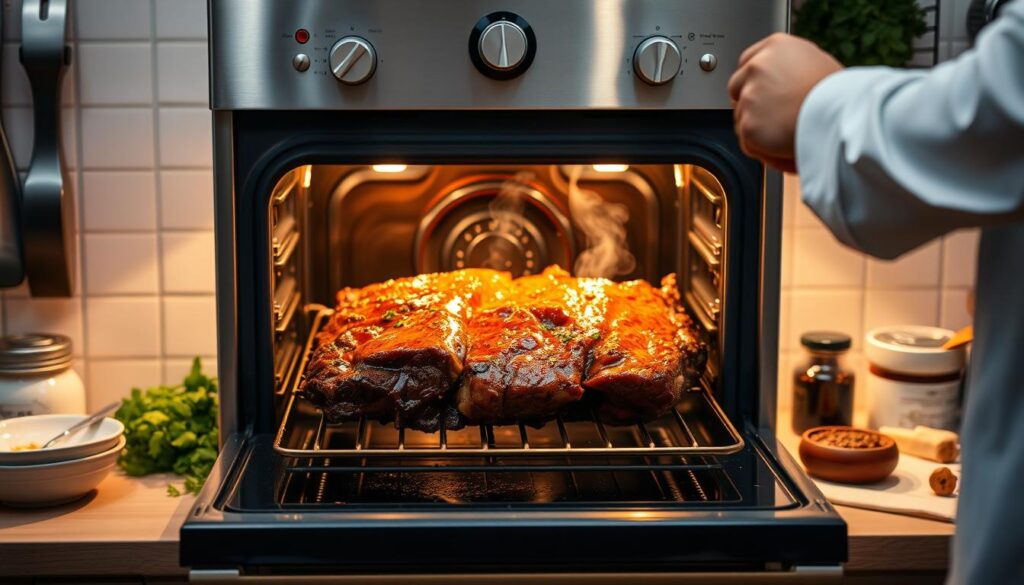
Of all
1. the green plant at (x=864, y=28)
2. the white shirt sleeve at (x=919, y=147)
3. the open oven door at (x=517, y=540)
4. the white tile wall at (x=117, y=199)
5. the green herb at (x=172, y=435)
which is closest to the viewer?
the white shirt sleeve at (x=919, y=147)

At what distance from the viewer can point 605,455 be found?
1326mm

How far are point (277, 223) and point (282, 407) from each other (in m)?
0.26

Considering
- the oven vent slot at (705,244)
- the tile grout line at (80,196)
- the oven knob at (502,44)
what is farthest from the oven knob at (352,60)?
the tile grout line at (80,196)

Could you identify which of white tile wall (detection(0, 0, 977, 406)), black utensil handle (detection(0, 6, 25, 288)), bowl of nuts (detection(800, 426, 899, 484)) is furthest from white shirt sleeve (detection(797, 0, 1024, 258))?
black utensil handle (detection(0, 6, 25, 288))

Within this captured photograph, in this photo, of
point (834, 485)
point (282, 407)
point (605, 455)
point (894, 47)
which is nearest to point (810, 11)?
point (894, 47)

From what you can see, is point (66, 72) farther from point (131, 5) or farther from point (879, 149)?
point (879, 149)

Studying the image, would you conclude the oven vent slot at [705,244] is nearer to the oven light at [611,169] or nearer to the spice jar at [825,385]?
the oven light at [611,169]

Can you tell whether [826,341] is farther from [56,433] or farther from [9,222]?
[9,222]

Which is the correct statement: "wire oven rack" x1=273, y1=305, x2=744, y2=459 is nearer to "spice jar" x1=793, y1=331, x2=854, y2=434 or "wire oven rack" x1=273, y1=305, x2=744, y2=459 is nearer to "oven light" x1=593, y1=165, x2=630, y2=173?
"spice jar" x1=793, y1=331, x2=854, y2=434

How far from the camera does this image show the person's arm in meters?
0.75

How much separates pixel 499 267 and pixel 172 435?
585 millimetres

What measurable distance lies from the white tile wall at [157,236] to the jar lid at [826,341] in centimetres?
18

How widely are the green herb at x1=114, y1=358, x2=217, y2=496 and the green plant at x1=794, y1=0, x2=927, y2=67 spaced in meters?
1.11

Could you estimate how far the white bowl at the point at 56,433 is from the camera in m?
1.51
